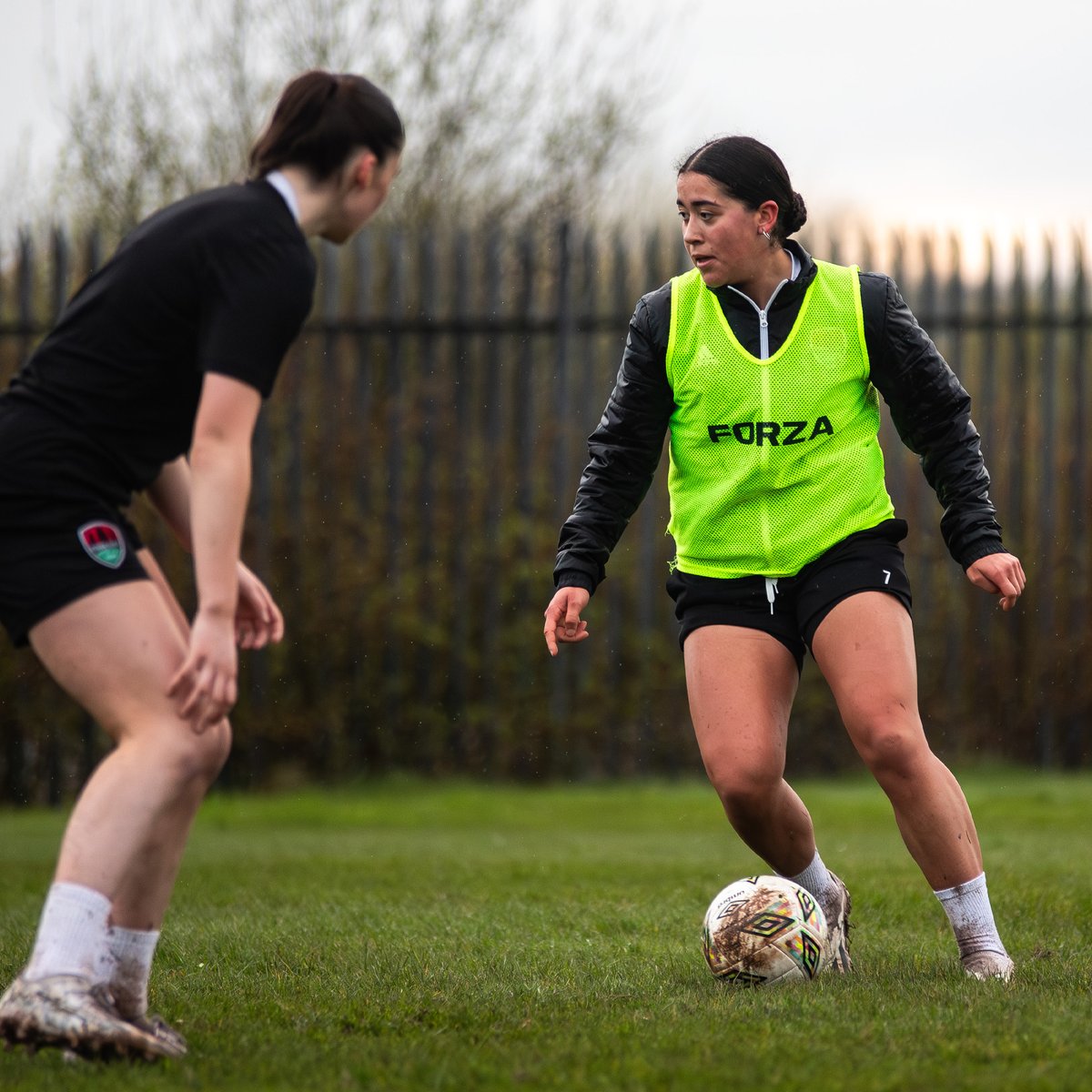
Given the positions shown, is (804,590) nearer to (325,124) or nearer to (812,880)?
(812,880)

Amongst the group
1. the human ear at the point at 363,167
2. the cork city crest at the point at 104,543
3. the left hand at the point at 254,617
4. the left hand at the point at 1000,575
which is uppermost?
the human ear at the point at 363,167

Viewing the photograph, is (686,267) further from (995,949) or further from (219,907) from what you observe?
(995,949)

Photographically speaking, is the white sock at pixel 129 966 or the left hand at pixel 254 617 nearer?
the white sock at pixel 129 966

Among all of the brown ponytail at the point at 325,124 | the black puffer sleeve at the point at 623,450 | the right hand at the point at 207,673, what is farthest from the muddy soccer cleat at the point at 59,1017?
the black puffer sleeve at the point at 623,450

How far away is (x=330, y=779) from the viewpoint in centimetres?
1030

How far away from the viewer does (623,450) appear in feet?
14.8

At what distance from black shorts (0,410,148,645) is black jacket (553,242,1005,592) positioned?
1606 millimetres

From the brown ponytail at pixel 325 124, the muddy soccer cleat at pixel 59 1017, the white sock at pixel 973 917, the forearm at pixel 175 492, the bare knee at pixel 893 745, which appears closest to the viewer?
the muddy soccer cleat at pixel 59 1017

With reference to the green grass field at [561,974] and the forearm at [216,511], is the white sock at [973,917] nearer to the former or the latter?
the green grass field at [561,974]

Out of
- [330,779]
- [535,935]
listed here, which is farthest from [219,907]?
[330,779]

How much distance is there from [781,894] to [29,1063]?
2024 millimetres

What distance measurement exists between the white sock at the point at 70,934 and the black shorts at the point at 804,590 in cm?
192

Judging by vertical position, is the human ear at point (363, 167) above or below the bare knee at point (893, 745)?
above

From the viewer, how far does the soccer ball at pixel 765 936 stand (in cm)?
412
